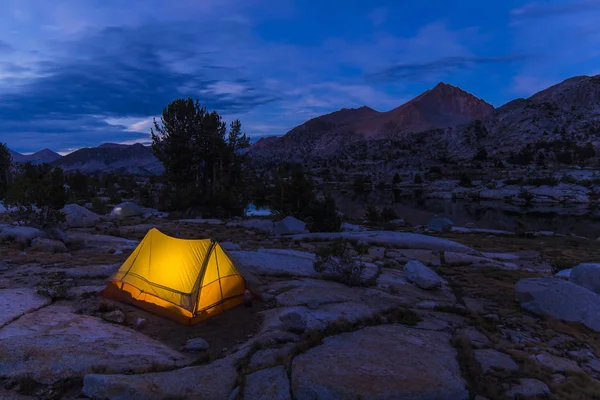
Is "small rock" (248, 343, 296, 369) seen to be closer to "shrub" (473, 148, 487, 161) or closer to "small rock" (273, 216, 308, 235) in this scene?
"small rock" (273, 216, 308, 235)

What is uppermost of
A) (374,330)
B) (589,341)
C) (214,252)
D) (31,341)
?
(214,252)

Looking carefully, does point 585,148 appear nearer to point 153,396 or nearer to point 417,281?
point 417,281

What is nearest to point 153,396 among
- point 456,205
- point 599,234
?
point 599,234

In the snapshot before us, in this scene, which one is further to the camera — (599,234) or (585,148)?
(585,148)

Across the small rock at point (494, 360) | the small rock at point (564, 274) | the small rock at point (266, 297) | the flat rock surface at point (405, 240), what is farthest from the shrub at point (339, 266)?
the small rock at point (564, 274)

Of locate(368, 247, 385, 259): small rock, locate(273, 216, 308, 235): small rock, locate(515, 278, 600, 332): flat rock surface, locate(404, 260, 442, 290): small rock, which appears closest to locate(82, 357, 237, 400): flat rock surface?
locate(404, 260, 442, 290): small rock

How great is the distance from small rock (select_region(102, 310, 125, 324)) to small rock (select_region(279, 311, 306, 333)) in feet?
12.4

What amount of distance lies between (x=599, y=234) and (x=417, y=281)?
29.7m

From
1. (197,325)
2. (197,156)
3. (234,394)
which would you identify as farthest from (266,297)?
(197,156)

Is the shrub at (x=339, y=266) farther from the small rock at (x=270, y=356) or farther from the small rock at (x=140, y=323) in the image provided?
the small rock at (x=140, y=323)

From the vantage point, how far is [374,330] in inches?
305

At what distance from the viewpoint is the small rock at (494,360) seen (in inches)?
257

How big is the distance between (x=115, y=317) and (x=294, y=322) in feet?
14.1

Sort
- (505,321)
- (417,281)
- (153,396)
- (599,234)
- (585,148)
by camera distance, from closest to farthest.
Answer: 1. (153,396)
2. (505,321)
3. (417,281)
4. (599,234)
5. (585,148)
